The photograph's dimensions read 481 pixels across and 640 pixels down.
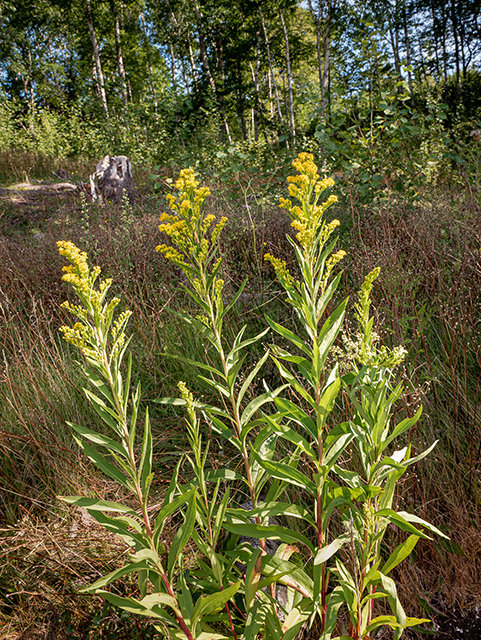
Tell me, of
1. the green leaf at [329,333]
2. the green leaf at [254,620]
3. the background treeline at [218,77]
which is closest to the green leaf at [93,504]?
the green leaf at [254,620]

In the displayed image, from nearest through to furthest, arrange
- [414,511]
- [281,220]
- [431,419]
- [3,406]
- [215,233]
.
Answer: [215,233] < [414,511] < [431,419] < [3,406] < [281,220]

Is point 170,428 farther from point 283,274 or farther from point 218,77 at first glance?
point 218,77

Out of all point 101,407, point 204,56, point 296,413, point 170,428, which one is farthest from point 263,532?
point 204,56

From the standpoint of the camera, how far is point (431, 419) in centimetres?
200

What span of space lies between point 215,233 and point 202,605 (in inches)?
44.9

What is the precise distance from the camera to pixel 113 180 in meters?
7.91

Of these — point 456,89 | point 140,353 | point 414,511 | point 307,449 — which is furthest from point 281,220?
point 456,89

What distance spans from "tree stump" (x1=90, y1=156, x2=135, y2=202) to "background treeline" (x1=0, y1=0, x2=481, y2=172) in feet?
3.79

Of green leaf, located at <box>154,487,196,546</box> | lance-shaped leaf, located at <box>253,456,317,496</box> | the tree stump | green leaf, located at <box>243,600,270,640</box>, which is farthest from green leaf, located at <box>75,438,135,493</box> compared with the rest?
the tree stump

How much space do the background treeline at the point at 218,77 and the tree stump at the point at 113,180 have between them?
1.16 m

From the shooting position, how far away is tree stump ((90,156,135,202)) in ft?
25.6

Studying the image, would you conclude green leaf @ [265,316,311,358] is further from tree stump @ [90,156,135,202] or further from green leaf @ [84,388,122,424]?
tree stump @ [90,156,135,202]

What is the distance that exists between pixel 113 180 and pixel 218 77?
26.0 feet

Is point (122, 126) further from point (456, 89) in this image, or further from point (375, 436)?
point (375, 436)
